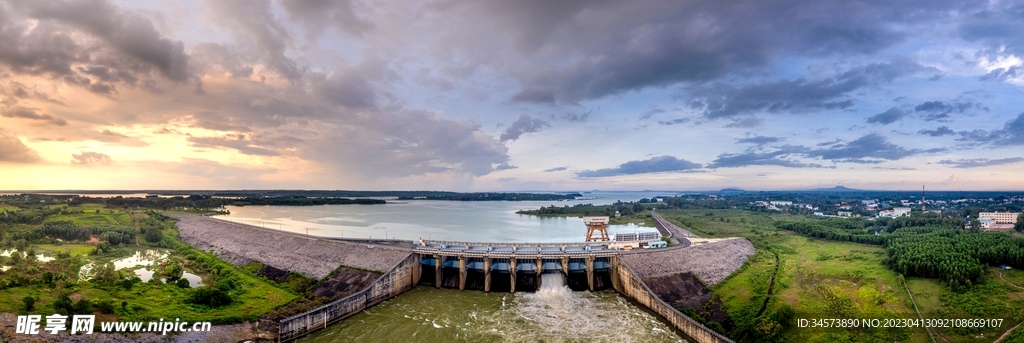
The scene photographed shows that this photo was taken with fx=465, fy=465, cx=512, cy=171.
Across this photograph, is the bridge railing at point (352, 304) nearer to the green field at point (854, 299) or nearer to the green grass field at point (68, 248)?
the green field at point (854, 299)

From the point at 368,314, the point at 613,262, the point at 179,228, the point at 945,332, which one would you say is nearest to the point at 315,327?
the point at 368,314

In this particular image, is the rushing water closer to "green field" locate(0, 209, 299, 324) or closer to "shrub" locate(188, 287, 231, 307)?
"green field" locate(0, 209, 299, 324)

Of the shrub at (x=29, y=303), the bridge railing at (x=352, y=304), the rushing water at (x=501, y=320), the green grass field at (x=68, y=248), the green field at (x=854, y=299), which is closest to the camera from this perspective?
the shrub at (x=29, y=303)

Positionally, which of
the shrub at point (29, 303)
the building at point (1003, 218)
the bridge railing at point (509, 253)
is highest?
the building at point (1003, 218)

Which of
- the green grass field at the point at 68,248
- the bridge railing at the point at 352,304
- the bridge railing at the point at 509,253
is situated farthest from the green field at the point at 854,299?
the green grass field at the point at 68,248

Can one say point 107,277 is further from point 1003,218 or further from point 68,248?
point 1003,218

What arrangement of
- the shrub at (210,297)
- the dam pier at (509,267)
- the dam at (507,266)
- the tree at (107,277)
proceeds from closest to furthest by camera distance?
the shrub at (210,297) < the tree at (107,277) < the dam at (507,266) < the dam pier at (509,267)

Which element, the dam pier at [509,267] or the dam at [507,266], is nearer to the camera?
the dam at [507,266]

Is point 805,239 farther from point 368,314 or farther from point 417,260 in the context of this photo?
point 368,314
